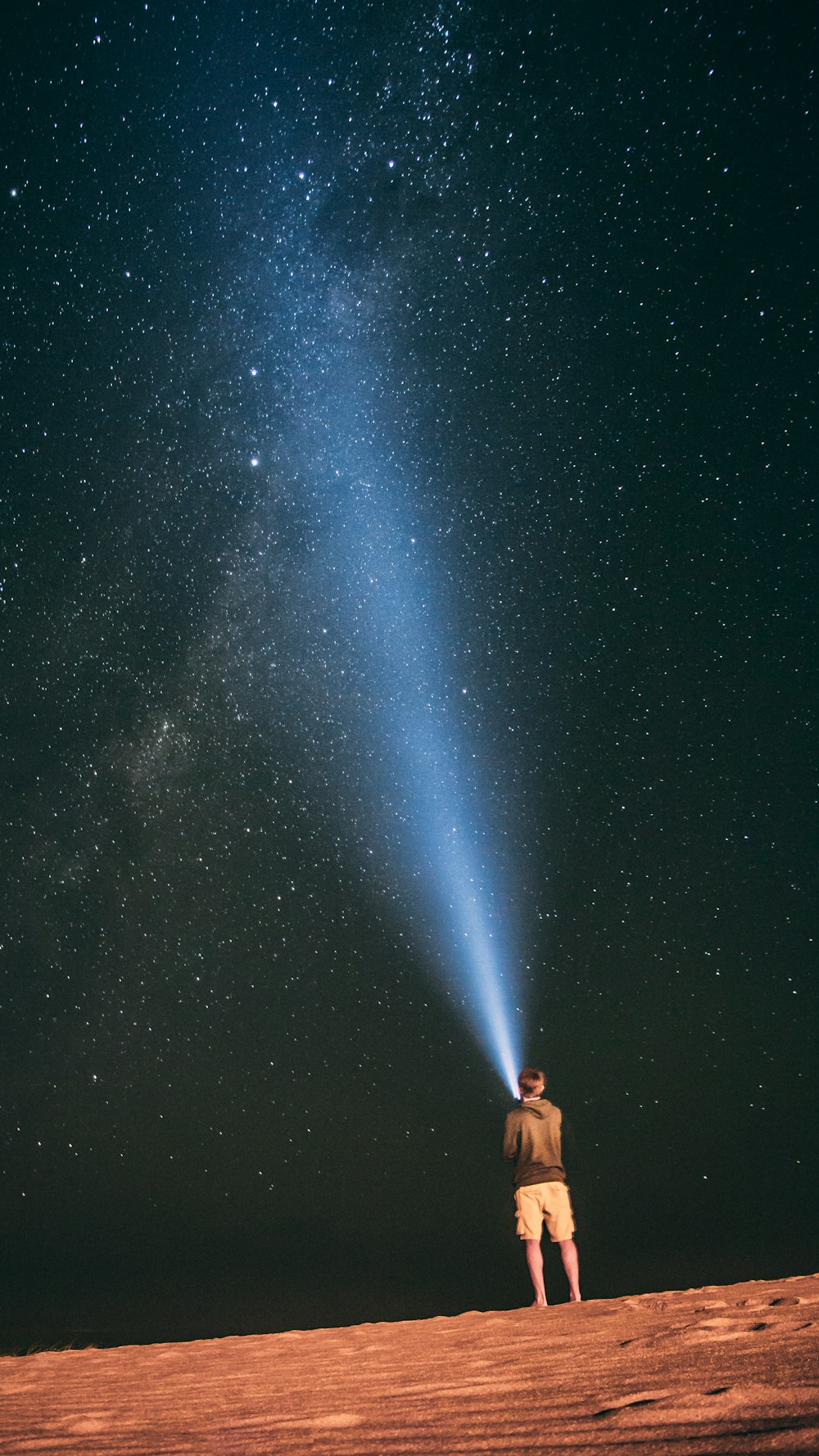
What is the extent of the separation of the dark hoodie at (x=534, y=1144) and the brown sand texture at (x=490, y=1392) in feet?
4.49

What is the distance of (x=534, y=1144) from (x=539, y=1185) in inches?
10.4

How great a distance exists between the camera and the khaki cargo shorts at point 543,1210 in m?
5.44

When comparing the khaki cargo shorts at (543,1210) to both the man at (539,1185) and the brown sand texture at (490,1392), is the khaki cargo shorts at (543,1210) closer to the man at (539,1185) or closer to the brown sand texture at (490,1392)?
the man at (539,1185)

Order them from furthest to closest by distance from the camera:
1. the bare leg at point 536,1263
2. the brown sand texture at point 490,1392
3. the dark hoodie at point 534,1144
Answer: the dark hoodie at point 534,1144, the bare leg at point 536,1263, the brown sand texture at point 490,1392

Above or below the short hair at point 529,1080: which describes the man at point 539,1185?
below

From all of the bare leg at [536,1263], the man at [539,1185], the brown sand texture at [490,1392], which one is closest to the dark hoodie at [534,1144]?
the man at [539,1185]

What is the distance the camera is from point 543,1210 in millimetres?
5469

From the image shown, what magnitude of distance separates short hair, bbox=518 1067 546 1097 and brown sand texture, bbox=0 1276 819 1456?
161 centimetres

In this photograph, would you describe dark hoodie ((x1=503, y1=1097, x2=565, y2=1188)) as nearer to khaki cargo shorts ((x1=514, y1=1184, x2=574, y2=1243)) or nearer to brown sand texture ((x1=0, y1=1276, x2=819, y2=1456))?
khaki cargo shorts ((x1=514, y1=1184, x2=574, y2=1243))

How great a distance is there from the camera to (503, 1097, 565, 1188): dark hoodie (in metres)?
5.45

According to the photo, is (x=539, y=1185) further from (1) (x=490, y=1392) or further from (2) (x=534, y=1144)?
(1) (x=490, y=1392)

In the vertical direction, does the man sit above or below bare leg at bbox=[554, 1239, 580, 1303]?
above

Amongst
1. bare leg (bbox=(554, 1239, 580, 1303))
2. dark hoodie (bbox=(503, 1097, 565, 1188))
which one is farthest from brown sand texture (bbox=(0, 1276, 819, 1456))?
bare leg (bbox=(554, 1239, 580, 1303))

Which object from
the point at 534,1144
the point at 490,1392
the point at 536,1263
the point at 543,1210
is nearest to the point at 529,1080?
the point at 534,1144
